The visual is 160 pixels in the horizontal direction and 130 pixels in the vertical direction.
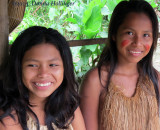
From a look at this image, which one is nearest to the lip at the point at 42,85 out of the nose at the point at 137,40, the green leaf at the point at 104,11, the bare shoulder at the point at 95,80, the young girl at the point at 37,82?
the young girl at the point at 37,82

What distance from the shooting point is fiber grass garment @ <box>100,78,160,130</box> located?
4.20ft

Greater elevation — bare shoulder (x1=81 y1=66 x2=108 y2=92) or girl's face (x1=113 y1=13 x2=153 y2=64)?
girl's face (x1=113 y1=13 x2=153 y2=64)

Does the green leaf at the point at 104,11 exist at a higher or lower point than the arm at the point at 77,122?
higher

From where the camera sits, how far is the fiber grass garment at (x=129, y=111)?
1281 millimetres

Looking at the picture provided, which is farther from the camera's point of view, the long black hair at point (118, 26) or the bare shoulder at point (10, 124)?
the long black hair at point (118, 26)

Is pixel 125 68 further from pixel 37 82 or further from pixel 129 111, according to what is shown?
pixel 37 82

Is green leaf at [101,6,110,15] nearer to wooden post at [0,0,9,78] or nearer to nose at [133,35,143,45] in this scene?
nose at [133,35,143,45]

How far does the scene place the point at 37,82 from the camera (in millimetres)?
998

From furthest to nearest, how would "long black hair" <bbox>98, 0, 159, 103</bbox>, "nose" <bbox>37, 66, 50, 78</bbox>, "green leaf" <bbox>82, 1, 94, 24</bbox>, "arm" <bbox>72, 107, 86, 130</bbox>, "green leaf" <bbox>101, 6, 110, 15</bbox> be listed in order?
"green leaf" <bbox>101, 6, 110, 15</bbox>
"green leaf" <bbox>82, 1, 94, 24</bbox>
"long black hair" <bbox>98, 0, 159, 103</bbox>
"arm" <bbox>72, 107, 86, 130</bbox>
"nose" <bbox>37, 66, 50, 78</bbox>

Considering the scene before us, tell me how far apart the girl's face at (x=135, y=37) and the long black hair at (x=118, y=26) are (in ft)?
0.14

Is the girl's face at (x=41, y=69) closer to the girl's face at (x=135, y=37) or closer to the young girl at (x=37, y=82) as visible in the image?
the young girl at (x=37, y=82)

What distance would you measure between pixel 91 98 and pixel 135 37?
433 millimetres

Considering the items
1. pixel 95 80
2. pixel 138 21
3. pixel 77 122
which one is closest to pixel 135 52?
pixel 138 21

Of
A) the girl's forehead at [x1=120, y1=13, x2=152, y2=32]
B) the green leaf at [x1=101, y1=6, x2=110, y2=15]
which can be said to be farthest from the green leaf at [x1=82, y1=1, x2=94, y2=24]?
the girl's forehead at [x1=120, y1=13, x2=152, y2=32]
